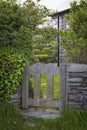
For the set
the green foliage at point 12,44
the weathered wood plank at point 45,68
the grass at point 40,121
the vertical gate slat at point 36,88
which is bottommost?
the grass at point 40,121

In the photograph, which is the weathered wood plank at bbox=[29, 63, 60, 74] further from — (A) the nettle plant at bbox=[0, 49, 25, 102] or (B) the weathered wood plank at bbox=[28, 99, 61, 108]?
(B) the weathered wood plank at bbox=[28, 99, 61, 108]

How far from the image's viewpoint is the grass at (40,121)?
512 cm

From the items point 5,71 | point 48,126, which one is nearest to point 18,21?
point 5,71

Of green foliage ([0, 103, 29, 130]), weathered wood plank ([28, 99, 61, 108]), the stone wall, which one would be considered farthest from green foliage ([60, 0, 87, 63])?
green foliage ([0, 103, 29, 130])

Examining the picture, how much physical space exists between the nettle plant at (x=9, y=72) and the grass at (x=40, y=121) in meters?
0.34

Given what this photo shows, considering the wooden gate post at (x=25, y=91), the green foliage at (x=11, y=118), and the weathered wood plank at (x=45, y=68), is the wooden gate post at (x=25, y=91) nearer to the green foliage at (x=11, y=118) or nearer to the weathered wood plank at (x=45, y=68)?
the weathered wood plank at (x=45, y=68)

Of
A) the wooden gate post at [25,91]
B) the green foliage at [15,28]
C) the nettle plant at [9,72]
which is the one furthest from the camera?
the wooden gate post at [25,91]

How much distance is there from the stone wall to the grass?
12.4 inches

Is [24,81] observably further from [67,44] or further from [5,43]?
[67,44]

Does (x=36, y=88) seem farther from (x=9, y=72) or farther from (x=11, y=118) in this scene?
(x=11, y=118)

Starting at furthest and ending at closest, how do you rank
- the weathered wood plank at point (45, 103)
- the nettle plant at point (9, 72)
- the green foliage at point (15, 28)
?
the weathered wood plank at point (45, 103) → the green foliage at point (15, 28) → the nettle plant at point (9, 72)

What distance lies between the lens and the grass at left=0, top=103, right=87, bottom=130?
201 inches

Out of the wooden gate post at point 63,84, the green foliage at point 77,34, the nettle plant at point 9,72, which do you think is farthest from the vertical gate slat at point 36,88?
the green foliage at point 77,34

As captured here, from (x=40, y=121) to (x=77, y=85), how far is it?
1.14 m
